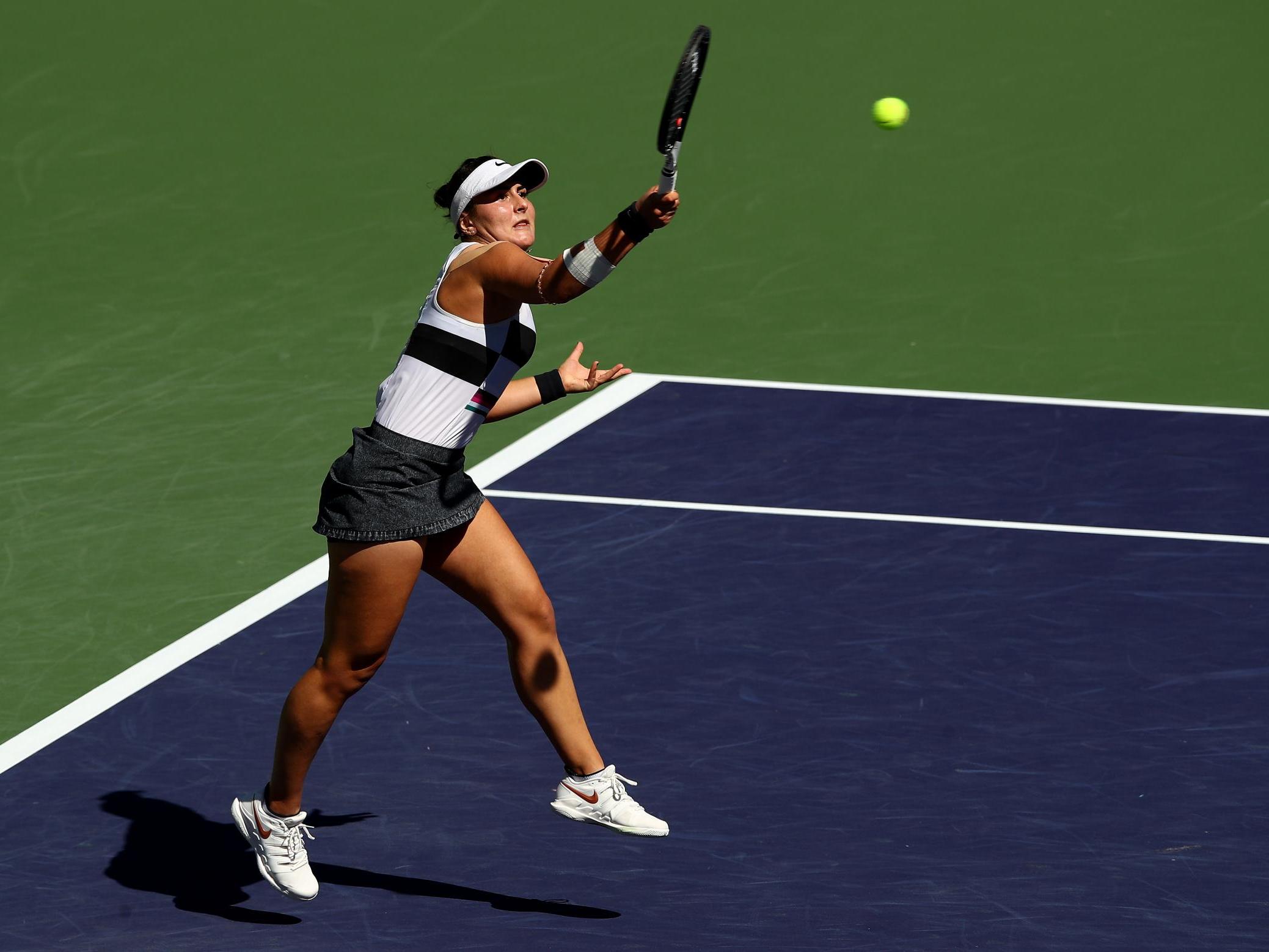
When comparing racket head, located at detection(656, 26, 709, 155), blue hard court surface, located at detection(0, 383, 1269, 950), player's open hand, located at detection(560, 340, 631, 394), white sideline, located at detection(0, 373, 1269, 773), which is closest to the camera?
racket head, located at detection(656, 26, 709, 155)

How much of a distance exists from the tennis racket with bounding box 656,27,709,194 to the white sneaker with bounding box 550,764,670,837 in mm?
1797

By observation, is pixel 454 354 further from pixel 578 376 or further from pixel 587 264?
pixel 587 264

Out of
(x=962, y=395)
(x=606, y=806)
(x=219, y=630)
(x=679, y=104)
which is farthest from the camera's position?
(x=962, y=395)

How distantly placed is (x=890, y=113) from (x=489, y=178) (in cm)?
371

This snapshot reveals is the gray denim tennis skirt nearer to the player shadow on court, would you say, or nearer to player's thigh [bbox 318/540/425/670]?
player's thigh [bbox 318/540/425/670]

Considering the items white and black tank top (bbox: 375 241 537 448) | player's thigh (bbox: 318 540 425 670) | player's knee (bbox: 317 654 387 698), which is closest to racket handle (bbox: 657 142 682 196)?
white and black tank top (bbox: 375 241 537 448)

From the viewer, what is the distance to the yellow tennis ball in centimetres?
1015

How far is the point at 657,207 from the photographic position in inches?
246

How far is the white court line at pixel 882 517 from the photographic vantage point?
10.0 m

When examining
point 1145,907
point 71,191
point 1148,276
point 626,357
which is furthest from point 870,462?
point 71,191

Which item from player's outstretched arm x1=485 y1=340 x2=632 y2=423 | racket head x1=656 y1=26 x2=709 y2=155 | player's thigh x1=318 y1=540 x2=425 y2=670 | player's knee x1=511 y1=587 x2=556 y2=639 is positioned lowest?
player's knee x1=511 y1=587 x2=556 y2=639

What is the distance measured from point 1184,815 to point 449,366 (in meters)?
2.70

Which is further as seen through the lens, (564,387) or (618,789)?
(564,387)

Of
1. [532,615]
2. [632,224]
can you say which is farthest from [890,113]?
[632,224]
